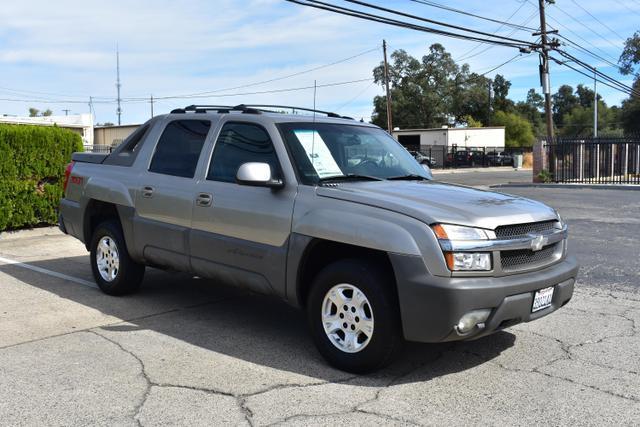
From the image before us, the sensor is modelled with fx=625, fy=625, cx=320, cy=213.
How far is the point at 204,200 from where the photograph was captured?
5449 millimetres

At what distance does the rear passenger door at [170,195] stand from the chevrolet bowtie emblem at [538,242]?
2920mm

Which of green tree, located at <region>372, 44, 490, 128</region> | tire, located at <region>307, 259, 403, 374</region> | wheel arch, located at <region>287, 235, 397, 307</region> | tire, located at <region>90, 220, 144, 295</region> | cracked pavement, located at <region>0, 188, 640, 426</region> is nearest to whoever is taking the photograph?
cracked pavement, located at <region>0, 188, 640, 426</region>

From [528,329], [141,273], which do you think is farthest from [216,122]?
[528,329]

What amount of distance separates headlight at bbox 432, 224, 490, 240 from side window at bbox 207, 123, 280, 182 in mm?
1602

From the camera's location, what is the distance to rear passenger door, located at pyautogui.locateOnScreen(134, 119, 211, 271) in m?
5.68

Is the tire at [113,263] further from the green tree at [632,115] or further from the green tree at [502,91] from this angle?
the green tree at [502,91]

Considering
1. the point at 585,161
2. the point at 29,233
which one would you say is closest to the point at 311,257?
the point at 29,233

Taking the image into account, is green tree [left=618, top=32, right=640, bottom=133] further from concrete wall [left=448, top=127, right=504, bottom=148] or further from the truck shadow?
the truck shadow

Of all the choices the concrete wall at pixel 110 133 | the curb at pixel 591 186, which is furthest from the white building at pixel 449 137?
the curb at pixel 591 186

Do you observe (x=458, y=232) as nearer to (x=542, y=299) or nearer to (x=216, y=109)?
(x=542, y=299)

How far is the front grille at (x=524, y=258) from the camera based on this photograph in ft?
13.9

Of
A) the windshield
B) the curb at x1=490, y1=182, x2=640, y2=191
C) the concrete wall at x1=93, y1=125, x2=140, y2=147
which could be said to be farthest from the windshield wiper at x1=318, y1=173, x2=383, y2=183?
the concrete wall at x1=93, y1=125, x2=140, y2=147

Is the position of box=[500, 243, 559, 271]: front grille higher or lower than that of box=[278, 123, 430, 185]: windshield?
lower

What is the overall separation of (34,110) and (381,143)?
10299 cm
